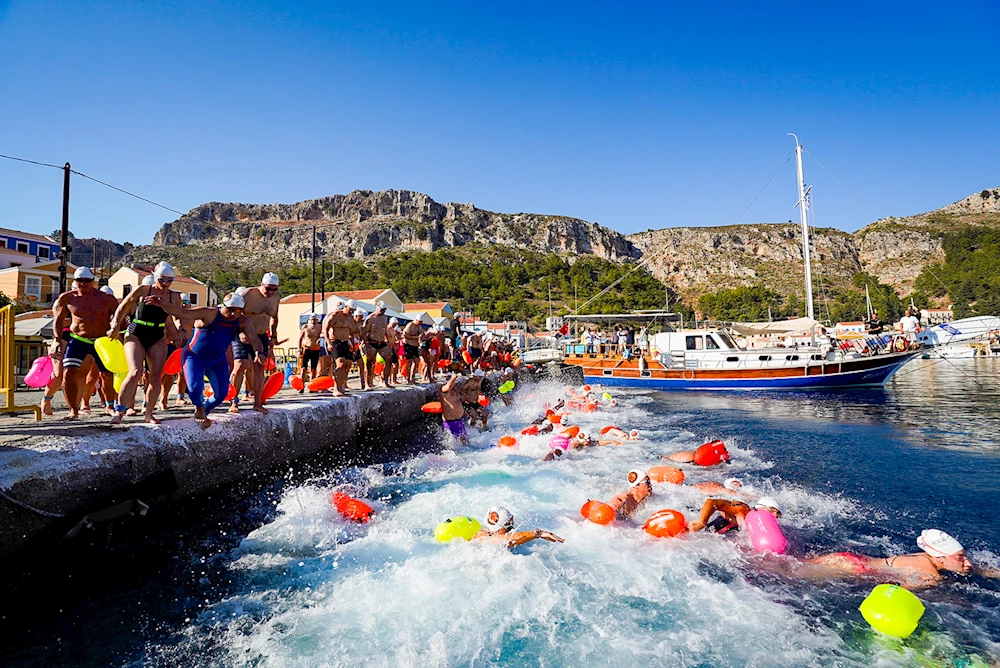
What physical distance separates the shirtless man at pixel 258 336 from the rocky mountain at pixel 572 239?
Answer: 102 meters

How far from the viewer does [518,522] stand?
21.8 ft

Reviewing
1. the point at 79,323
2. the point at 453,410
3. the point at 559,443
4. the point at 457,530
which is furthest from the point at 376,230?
the point at 457,530

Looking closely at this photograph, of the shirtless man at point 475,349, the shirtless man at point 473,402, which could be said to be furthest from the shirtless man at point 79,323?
the shirtless man at point 475,349

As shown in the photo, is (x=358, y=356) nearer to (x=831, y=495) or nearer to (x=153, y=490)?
(x=153, y=490)

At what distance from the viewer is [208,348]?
6.31 metres

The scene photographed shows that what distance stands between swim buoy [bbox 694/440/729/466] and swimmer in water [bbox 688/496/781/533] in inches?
129

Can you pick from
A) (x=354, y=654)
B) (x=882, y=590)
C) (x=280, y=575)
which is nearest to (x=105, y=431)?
(x=280, y=575)

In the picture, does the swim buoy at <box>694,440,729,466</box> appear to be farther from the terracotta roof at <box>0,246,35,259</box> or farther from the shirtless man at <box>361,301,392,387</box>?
the terracotta roof at <box>0,246,35,259</box>

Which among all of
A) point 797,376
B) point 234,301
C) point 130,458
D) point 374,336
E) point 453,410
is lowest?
point 797,376

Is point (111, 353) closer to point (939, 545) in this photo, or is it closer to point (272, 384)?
point (272, 384)

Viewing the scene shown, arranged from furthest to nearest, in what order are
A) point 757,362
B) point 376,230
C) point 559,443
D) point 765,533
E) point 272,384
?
point 376,230 → point 757,362 → point 559,443 → point 272,384 → point 765,533

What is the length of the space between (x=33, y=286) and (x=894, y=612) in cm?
5127

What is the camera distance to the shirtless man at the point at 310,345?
418 inches

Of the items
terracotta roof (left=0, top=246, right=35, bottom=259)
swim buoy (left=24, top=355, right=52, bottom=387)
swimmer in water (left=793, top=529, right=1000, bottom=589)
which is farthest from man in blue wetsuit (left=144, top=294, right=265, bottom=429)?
terracotta roof (left=0, top=246, right=35, bottom=259)
